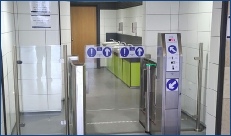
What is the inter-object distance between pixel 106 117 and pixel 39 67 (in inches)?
49.9

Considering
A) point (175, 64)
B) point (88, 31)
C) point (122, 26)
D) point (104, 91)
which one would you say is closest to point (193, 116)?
point (175, 64)

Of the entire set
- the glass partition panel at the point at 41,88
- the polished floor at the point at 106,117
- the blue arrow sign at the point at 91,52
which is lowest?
the polished floor at the point at 106,117

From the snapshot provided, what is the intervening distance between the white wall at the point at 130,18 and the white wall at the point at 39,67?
2.49m

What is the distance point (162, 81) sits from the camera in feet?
9.96

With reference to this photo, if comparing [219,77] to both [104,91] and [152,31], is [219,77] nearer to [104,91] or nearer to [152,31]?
[152,31]

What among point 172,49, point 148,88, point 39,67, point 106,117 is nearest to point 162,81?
point 172,49

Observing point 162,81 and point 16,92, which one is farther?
point 16,92

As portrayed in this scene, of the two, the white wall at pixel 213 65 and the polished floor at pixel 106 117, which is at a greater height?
the white wall at pixel 213 65

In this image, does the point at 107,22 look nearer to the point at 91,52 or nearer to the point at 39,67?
the point at 39,67

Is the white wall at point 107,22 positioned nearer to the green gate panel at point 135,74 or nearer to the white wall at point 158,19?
the green gate panel at point 135,74

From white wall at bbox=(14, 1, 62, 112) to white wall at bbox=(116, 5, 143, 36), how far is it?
2.49 meters

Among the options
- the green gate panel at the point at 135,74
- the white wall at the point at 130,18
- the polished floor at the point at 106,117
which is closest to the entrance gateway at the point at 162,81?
the polished floor at the point at 106,117

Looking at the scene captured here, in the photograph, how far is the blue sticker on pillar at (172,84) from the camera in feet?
9.96

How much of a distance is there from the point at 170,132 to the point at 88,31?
5837 millimetres
